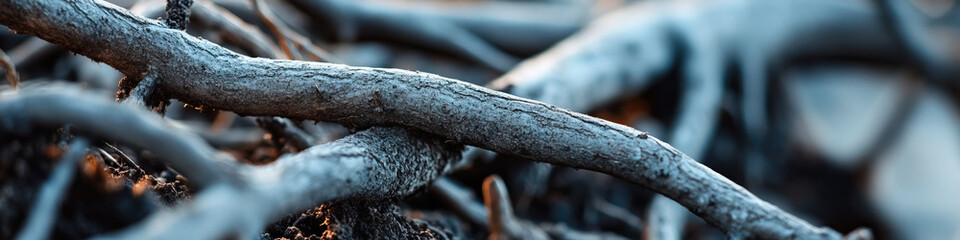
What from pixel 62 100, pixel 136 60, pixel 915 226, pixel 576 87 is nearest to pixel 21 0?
pixel 136 60

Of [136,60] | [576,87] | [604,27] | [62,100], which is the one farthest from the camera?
[604,27]

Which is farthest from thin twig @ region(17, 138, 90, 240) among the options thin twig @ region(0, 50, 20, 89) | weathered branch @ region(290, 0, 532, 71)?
weathered branch @ region(290, 0, 532, 71)

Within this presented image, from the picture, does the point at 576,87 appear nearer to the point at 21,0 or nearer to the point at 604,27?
the point at 604,27

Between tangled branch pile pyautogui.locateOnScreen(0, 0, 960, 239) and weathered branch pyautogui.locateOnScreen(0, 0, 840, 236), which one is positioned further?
weathered branch pyautogui.locateOnScreen(0, 0, 840, 236)

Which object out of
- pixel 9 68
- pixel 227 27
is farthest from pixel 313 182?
pixel 227 27

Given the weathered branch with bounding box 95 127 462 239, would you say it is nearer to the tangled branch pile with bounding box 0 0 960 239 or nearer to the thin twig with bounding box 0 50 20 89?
the tangled branch pile with bounding box 0 0 960 239

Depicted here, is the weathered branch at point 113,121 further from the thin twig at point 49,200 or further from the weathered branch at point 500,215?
the weathered branch at point 500,215
